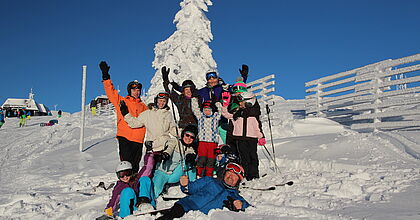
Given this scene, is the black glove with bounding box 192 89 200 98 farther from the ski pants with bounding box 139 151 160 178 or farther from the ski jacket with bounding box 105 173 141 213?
the ski jacket with bounding box 105 173 141 213

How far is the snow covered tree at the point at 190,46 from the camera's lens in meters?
24.9

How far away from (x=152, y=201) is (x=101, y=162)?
5.79m

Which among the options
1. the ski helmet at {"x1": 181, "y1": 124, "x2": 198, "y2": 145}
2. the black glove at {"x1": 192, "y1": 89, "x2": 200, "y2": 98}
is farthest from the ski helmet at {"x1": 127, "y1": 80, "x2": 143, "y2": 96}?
the ski helmet at {"x1": 181, "y1": 124, "x2": 198, "y2": 145}

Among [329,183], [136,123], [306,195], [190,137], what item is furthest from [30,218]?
[329,183]

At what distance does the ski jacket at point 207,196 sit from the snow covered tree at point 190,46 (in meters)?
20.8

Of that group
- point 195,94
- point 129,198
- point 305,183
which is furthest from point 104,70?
point 305,183

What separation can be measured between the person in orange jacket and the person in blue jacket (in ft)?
5.06

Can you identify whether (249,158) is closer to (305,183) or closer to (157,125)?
(305,183)

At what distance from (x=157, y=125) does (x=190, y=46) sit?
20624 mm

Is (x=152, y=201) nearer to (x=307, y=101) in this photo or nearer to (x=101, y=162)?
(x=101, y=162)

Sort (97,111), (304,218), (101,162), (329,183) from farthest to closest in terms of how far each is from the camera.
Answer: (97,111) < (101,162) < (329,183) < (304,218)

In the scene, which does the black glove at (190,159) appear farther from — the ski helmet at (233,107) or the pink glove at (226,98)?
the pink glove at (226,98)

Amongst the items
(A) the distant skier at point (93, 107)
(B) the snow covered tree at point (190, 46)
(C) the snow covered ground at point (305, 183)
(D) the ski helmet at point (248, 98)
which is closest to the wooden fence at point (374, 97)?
(C) the snow covered ground at point (305, 183)

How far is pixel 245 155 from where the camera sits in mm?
5586
